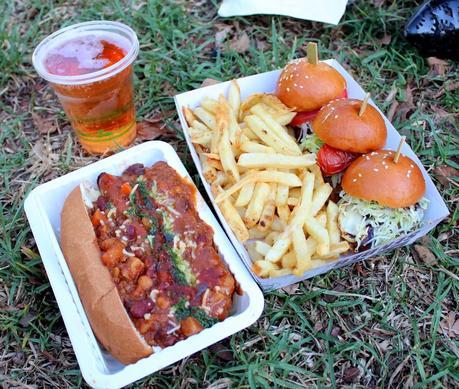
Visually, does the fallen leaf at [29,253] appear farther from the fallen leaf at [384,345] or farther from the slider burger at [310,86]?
the fallen leaf at [384,345]

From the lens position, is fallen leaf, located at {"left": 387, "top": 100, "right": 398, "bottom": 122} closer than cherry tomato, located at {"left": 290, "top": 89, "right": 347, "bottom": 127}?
No

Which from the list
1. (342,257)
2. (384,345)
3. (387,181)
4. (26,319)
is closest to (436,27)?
(387,181)

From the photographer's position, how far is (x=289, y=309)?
8.44ft

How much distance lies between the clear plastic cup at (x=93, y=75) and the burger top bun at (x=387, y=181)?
4.73 feet

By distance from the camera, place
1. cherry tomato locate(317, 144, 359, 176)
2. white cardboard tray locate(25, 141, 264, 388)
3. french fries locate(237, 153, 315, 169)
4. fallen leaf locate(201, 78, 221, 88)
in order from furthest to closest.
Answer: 1. fallen leaf locate(201, 78, 221, 88)
2. cherry tomato locate(317, 144, 359, 176)
3. french fries locate(237, 153, 315, 169)
4. white cardboard tray locate(25, 141, 264, 388)

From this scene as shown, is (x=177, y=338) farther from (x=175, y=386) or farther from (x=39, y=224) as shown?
(x=39, y=224)

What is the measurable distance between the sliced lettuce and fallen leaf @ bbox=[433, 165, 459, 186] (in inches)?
24.7

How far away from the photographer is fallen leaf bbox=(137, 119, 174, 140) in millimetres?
3403

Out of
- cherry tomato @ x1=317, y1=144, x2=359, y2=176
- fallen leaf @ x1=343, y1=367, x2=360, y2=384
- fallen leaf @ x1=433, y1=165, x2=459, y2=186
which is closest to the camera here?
fallen leaf @ x1=343, y1=367, x2=360, y2=384

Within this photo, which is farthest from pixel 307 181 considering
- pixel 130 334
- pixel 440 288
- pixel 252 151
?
pixel 130 334

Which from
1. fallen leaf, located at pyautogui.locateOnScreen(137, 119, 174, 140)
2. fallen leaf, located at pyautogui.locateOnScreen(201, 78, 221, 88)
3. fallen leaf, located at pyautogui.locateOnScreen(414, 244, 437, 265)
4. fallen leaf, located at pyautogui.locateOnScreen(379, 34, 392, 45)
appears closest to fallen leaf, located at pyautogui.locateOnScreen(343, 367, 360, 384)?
fallen leaf, located at pyautogui.locateOnScreen(414, 244, 437, 265)

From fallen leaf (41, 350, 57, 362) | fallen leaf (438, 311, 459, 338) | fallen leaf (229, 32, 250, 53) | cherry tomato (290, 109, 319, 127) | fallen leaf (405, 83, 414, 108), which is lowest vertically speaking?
fallen leaf (41, 350, 57, 362)

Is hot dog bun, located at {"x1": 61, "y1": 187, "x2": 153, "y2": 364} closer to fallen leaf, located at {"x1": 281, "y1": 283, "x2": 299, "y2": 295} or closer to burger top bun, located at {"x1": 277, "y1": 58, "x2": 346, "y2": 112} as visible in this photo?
fallen leaf, located at {"x1": 281, "y1": 283, "x2": 299, "y2": 295}

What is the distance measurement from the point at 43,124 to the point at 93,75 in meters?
1.00
